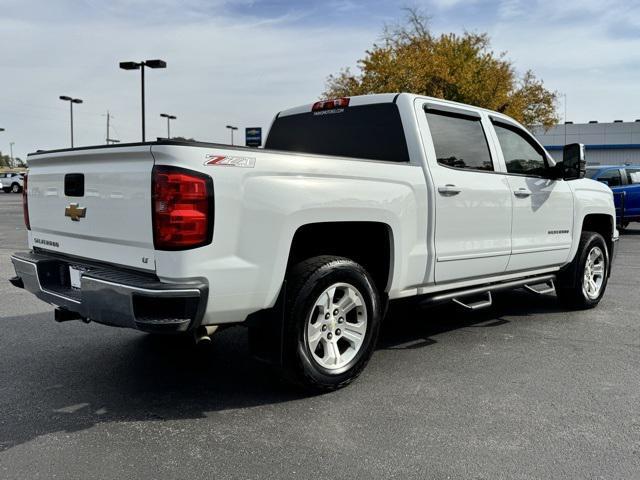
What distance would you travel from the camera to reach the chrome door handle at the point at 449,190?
450cm

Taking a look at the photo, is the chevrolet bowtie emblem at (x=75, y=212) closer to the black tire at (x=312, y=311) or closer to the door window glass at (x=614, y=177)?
the black tire at (x=312, y=311)

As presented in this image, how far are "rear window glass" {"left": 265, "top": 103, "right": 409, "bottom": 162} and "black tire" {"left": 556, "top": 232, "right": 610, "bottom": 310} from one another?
2.82 m

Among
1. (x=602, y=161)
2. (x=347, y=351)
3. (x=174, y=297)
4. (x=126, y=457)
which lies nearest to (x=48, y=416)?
(x=126, y=457)

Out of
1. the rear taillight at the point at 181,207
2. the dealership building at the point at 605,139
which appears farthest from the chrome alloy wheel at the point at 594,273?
the dealership building at the point at 605,139

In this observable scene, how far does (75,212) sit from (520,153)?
156 inches

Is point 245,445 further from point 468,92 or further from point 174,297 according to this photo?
point 468,92

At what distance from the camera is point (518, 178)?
5371mm

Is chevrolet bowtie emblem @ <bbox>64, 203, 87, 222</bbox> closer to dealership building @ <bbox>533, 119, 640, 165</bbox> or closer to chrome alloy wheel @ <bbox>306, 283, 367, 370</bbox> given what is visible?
chrome alloy wheel @ <bbox>306, 283, 367, 370</bbox>

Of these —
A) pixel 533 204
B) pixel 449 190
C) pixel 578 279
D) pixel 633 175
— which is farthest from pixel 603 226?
pixel 633 175

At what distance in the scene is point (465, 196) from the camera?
4.71 meters

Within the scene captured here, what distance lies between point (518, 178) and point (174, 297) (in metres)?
3.50

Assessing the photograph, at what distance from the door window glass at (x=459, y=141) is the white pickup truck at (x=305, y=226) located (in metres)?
0.01

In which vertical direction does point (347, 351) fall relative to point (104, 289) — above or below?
below

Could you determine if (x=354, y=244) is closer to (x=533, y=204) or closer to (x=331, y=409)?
(x=331, y=409)
